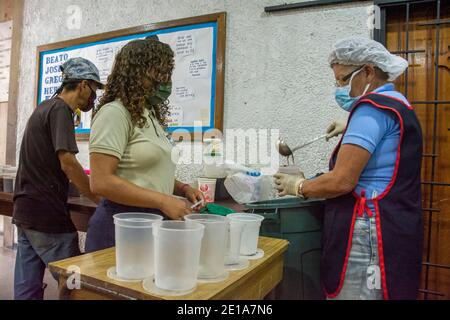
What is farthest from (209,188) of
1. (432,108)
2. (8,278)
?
(8,278)

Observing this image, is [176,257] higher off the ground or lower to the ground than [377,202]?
lower

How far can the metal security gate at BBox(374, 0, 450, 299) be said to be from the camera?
5.80ft

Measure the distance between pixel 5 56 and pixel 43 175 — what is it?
2.62 metres

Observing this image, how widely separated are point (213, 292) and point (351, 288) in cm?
66

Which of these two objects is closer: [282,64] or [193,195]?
[193,195]

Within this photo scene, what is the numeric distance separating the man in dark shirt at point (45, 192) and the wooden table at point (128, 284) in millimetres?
737

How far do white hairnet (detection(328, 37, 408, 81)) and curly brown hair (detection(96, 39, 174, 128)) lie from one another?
0.71m

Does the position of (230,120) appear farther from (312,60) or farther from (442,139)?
(442,139)

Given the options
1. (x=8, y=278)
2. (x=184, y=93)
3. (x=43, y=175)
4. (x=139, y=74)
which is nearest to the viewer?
(x=139, y=74)

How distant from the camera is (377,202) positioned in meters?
1.13

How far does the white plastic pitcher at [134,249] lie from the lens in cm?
83

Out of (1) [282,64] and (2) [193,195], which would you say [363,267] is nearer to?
(2) [193,195]

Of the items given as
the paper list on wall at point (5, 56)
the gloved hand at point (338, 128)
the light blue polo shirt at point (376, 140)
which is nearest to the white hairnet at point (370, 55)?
the light blue polo shirt at point (376, 140)
